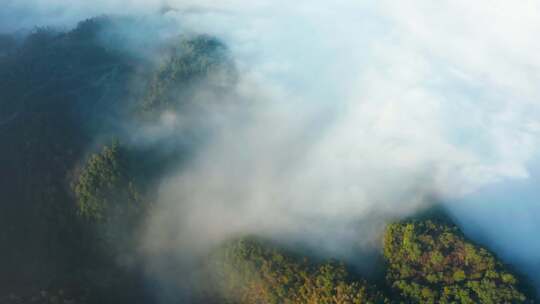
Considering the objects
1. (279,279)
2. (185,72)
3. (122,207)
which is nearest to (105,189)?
(122,207)

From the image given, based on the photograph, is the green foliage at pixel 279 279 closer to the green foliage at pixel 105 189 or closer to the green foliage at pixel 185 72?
the green foliage at pixel 105 189

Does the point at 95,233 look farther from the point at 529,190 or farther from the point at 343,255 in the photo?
the point at 529,190

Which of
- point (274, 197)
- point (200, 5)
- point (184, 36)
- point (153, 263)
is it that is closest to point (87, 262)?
point (153, 263)

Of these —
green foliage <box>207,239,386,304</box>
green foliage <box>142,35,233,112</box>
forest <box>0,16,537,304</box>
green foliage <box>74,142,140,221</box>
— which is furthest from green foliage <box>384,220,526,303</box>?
green foliage <box>142,35,233,112</box>

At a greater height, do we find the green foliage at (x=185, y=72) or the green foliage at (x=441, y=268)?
the green foliage at (x=185, y=72)

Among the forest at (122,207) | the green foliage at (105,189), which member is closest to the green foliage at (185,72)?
the forest at (122,207)

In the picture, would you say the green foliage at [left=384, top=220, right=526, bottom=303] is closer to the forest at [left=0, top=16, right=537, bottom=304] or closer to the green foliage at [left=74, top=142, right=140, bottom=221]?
the forest at [left=0, top=16, right=537, bottom=304]

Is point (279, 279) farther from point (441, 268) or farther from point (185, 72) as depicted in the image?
point (185, 72)
